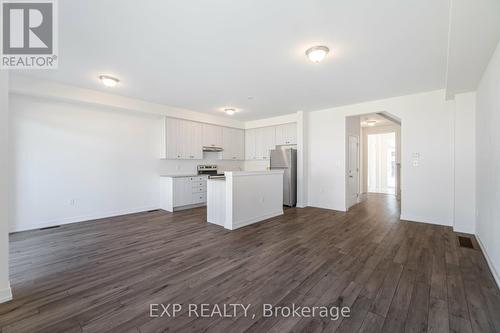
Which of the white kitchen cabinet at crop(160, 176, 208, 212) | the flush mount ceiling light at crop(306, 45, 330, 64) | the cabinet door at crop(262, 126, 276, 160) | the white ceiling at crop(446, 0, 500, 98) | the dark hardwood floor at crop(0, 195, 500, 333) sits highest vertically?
the flush mount ceiling light at crop(306, 45, 330, 64)

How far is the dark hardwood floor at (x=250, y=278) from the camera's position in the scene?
1.70 m

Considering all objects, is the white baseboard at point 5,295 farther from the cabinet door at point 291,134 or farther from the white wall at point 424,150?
the cabinet door at point 291,134

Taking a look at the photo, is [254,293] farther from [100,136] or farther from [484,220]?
[100,136]

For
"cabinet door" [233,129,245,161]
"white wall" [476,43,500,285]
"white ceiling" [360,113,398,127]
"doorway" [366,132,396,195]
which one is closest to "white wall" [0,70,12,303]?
"white wall" [476,43,500,285]

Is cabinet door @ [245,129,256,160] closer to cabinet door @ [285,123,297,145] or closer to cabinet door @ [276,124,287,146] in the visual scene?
cabinet door @ [276,124,287,146]

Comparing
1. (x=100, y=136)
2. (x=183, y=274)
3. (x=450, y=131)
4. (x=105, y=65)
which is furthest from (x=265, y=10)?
(x=100, y=136)

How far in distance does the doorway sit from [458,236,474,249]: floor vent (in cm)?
601

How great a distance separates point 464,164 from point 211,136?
6.02 meters

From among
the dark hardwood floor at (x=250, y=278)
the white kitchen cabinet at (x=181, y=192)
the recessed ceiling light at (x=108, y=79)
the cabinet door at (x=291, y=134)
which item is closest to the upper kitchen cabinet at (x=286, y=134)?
the cabinet door at (x=291, y=134)

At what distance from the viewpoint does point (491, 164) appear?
259 cm

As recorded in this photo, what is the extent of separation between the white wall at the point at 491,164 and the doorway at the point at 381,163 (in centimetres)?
652

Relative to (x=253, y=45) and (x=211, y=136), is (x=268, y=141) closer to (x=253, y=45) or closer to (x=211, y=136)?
(x=211, y=136)

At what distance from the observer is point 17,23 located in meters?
2.32

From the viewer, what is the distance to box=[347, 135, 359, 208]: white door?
234 inches
